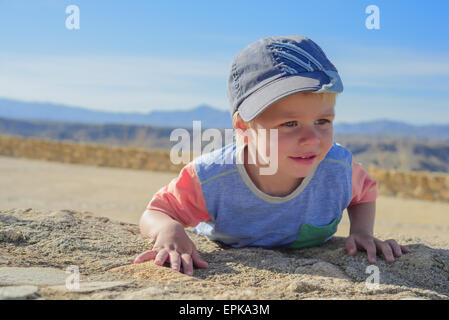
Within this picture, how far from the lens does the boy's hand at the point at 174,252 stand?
1.79 m

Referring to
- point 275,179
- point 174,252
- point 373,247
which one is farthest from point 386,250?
point 174,252

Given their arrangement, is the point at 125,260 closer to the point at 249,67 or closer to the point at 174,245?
the point at 174,245

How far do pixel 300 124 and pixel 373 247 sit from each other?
68 cm

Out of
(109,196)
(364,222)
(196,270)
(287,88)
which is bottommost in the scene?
(109,196)

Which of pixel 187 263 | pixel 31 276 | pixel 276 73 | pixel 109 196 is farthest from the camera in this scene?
pixel 109 196

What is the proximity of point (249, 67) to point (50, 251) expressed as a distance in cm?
116

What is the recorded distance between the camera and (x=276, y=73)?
76.1 inches

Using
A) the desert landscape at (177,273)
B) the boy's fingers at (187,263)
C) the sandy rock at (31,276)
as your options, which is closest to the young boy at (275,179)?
the boy's fingers at (187,263)

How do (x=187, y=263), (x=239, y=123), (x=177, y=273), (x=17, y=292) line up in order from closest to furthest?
(x=17, y=292) → (x=177, y=273) → (x=187, y=263) → (x=239, y=123)

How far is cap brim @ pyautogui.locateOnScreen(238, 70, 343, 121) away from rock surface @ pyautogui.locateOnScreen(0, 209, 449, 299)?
2.10 feet

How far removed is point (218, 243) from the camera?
2.44 meters

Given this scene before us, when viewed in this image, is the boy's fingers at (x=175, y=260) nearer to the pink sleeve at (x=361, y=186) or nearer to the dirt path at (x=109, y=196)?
the pink sleeve at (x=361, y=186)

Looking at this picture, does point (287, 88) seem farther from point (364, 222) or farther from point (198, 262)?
point (364, 222)

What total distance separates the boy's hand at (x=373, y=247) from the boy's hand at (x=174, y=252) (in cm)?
71
